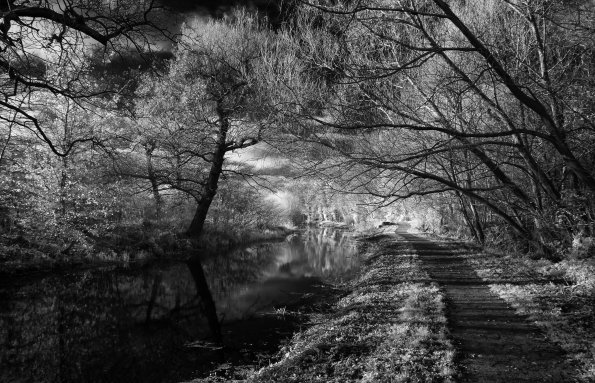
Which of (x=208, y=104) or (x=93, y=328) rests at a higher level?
(x=208, y=104)

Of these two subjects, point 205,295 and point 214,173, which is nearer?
point 205,295

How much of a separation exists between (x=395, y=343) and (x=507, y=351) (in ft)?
5.56

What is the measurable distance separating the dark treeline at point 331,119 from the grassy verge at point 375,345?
8.54 ft

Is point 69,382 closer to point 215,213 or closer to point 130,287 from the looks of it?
point 130,287

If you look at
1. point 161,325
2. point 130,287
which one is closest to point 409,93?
point 161,325

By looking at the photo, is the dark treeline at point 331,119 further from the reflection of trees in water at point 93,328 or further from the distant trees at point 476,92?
the reflection of trees in water at point 93,328

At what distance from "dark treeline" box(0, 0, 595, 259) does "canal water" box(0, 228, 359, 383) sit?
12.2 ft

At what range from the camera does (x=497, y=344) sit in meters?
5.74

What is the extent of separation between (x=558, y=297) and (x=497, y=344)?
302 centimetres

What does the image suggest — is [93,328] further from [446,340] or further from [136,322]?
[446,340]

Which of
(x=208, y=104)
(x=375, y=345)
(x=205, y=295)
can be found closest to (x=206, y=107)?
(x=208, y=104)

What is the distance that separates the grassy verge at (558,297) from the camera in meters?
5.36

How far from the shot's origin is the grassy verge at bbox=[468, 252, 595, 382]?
17.6 ft

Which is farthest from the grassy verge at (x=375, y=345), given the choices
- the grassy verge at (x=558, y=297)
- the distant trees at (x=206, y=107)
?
the distant trees at (x=206, y=107)
